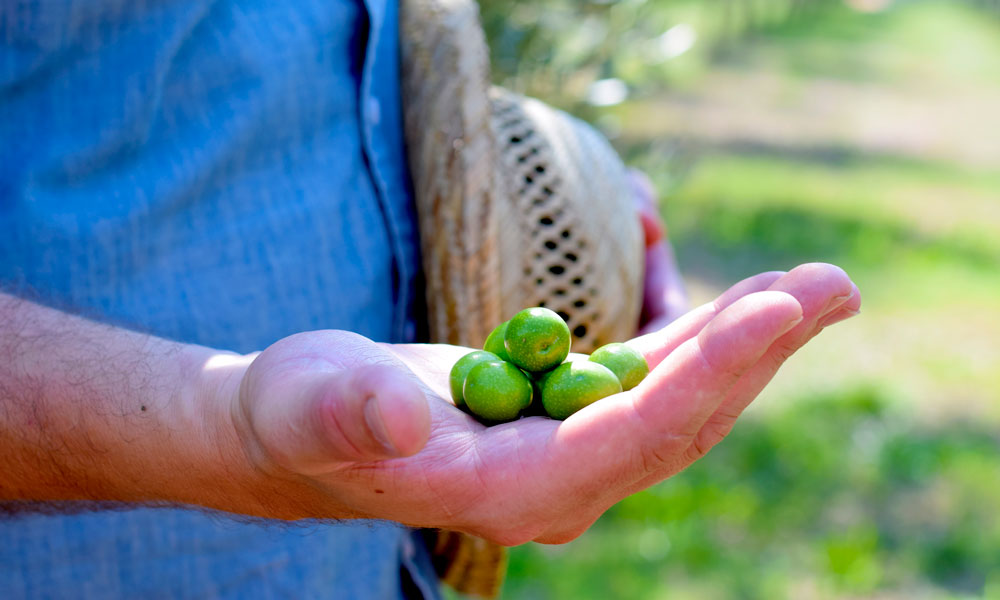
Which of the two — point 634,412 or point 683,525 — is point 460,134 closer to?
point 634,412

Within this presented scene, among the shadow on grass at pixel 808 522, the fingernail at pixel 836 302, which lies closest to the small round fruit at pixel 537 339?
the fingernail at pixel 836 302

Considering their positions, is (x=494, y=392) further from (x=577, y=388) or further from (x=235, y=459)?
(x=235, y=459)

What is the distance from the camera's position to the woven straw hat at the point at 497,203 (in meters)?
2.12

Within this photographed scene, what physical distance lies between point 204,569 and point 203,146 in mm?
821

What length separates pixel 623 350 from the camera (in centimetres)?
183

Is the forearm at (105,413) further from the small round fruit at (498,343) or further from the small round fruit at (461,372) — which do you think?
the small round fruit at (498,343)

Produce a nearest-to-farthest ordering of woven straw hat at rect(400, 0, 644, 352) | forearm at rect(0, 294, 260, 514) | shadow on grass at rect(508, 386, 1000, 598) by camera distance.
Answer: forearm at rect(0, 294, 260, 514)
woven straw hat at rect(400, 0, 644, 352)
shadow on grass at rect(508, 386, 1000, 598)

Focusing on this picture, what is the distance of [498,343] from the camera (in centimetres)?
204

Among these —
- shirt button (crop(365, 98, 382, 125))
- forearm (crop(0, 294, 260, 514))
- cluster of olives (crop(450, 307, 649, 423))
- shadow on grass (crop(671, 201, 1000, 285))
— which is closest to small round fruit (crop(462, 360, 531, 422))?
cluster of olives (crop(450, 307, 649, 423))

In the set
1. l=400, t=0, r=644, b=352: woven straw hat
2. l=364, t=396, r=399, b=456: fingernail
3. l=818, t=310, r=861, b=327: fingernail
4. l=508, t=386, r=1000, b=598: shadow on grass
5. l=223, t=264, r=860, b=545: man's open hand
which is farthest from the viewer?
l=508, t=386, r=1000, b=598: shadow on grass

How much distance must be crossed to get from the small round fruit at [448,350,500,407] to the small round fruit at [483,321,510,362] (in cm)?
17

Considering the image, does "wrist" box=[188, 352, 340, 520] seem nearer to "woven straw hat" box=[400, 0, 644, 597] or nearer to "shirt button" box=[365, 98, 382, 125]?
"woven straw hat" box=[400, 0, 644, 597]

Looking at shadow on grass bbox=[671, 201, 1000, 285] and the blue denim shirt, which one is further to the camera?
shadow on grass bbox=[671, 201, 1000, 285]

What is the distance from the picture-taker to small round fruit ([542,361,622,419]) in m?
1.75
